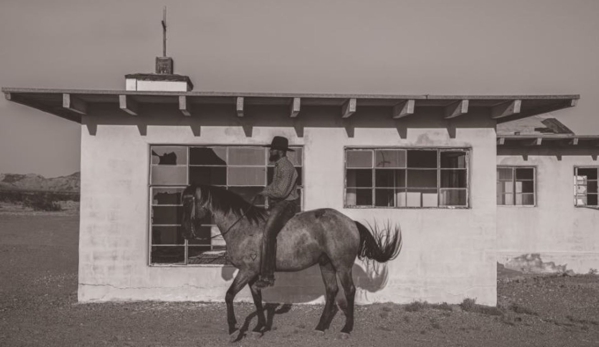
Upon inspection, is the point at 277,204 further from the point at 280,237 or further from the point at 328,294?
the point at 328,294

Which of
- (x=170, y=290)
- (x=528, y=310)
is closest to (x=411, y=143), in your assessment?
(x=528, y=310)

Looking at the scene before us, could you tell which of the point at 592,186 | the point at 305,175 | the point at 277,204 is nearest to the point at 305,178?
the point at 305,175

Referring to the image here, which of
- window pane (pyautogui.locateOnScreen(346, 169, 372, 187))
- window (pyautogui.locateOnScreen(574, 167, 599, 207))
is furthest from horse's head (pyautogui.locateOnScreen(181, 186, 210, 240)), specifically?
window (pyautogui.locateOnScreen(574, 167, 599, 207))

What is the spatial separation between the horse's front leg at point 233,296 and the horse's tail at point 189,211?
90 cm

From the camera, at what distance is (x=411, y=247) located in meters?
10.2

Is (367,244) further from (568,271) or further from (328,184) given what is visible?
(568,271)

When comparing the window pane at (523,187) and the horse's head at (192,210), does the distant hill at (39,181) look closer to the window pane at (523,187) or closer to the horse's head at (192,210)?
the window pane at (523,187)

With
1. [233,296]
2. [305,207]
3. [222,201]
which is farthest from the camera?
[305,207]

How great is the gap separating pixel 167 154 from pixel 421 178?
18.1ft

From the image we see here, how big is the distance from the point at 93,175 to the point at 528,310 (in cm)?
776

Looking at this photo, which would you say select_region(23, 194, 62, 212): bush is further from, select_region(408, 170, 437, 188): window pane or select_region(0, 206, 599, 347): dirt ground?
select_region(408, 170, 437, 188): window pane

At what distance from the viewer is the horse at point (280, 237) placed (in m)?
7.90

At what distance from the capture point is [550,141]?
15828mm

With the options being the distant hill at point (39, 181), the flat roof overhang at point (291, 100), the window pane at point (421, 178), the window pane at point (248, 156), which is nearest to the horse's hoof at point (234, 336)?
the flat roof overhang at point (291, 100)
